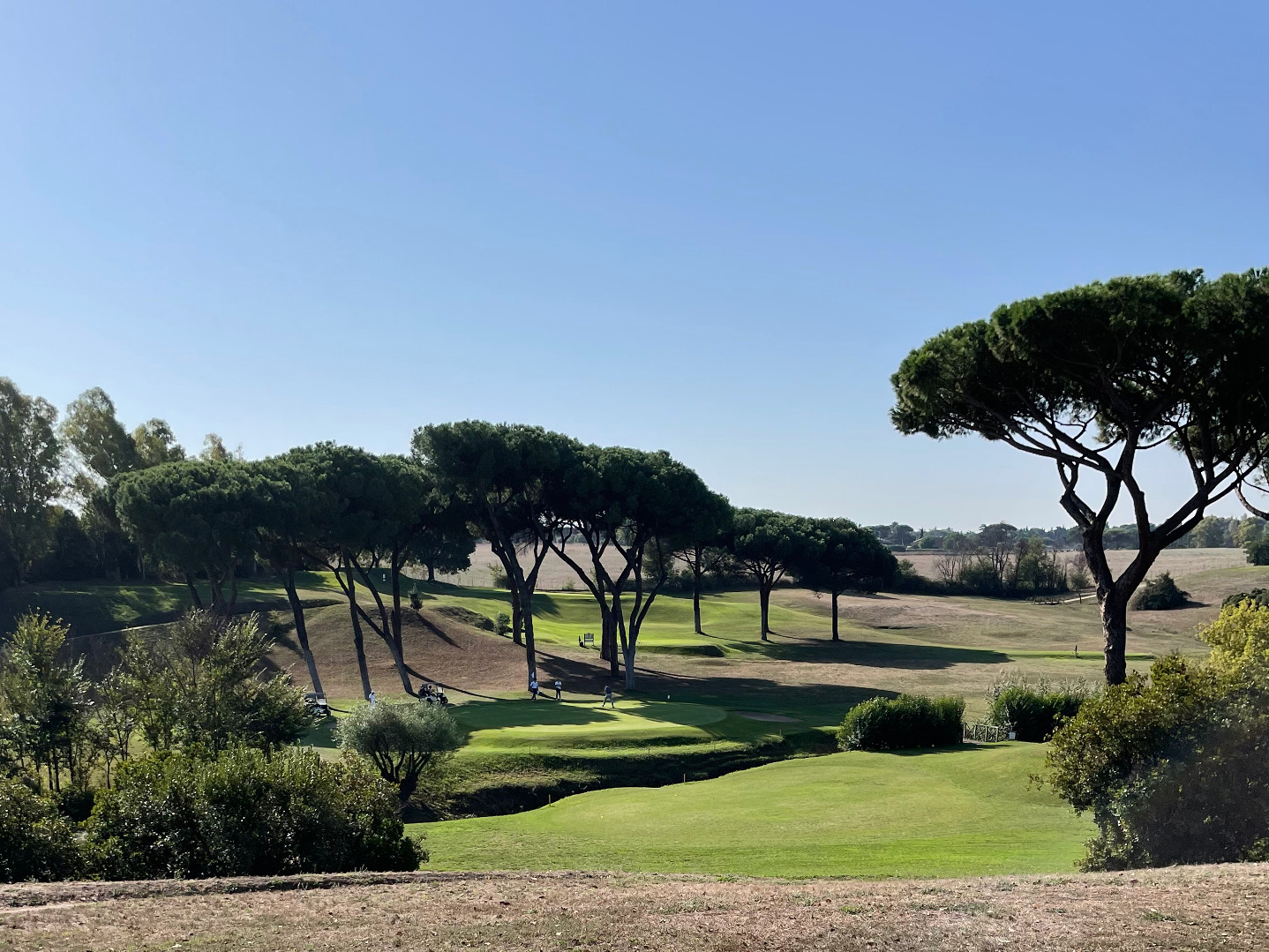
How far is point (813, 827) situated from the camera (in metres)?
22.7

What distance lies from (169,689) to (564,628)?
2292 inches

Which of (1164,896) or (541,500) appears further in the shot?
(541,500)

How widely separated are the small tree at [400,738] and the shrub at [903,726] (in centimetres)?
1532

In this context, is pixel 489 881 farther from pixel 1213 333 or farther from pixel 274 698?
pixel 1213 333

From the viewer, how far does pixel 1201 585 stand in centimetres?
10088

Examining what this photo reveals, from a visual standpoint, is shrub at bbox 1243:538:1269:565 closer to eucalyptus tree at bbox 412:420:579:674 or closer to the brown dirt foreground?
eucalyptus tree at bbox 412:420:579:674

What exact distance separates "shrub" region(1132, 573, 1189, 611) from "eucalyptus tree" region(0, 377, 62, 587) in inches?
3828

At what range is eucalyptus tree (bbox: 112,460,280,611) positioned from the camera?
46.7 metres

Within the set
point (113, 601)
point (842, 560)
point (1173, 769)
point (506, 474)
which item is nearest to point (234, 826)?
point (1173, 769)

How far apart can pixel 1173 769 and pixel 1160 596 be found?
89.5 metres

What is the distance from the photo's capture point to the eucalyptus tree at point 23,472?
6794 cm

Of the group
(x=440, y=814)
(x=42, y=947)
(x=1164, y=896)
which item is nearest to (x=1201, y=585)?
(x=440, y=814)

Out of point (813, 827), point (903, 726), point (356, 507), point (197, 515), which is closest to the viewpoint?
point (813, 827)

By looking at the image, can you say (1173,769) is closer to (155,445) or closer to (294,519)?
(294,519)
